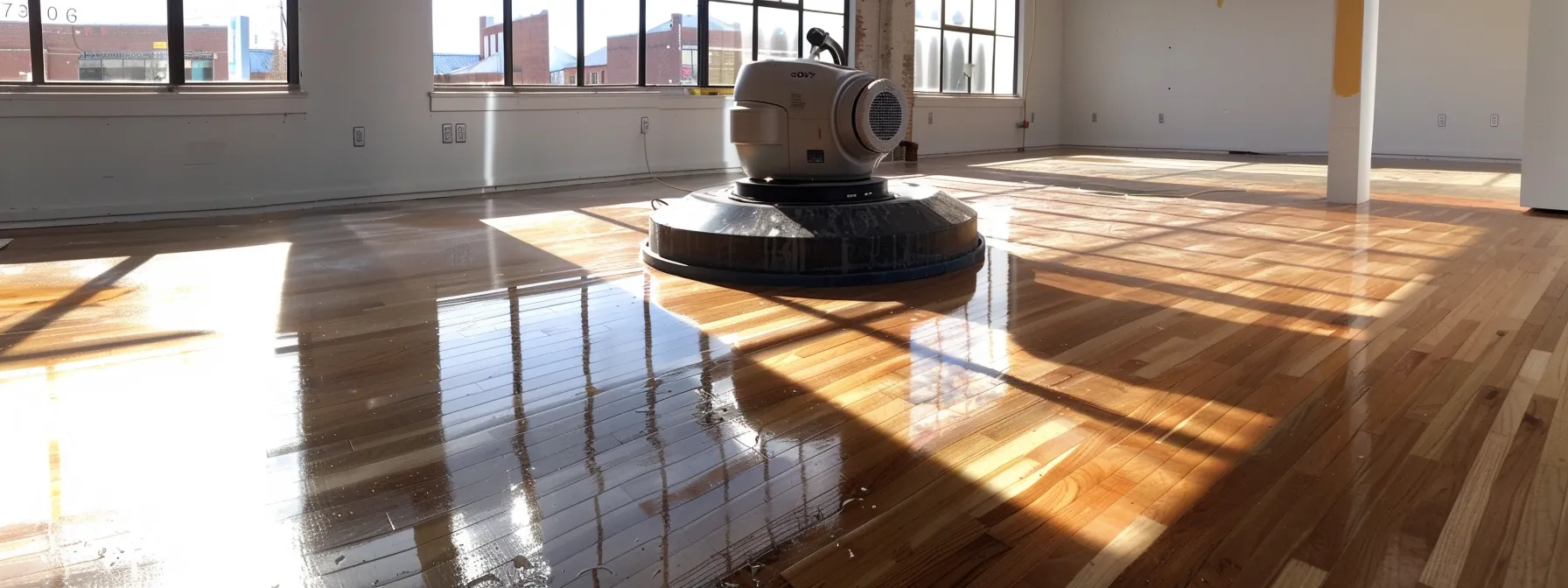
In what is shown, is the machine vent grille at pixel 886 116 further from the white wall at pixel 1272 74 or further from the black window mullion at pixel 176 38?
the white wall at pixel 1272 74

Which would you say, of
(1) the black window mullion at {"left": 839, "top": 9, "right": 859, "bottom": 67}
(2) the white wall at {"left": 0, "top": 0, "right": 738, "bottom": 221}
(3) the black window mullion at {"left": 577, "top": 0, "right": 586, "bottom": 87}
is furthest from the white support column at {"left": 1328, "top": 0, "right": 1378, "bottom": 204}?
(3) the black window mullion at {"left": 577, "top": 0, "right": 586, "bottom": 87}

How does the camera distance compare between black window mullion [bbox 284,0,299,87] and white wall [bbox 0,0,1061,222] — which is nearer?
white wall [bbox 0,0,1061,222]

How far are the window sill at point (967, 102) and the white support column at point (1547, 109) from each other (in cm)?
590

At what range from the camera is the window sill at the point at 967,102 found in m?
11.2

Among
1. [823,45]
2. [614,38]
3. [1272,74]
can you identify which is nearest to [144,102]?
[614,38]

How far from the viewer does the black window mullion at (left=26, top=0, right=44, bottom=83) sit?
5.10 meters

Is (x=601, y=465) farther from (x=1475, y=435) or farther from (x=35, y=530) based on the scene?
(x=1475, y=435)

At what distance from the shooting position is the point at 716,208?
396 cm

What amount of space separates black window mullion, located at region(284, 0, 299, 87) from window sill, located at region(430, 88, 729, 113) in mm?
839

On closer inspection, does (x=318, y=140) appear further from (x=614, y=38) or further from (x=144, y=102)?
(x=614, y=38)

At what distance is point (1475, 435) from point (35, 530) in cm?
257

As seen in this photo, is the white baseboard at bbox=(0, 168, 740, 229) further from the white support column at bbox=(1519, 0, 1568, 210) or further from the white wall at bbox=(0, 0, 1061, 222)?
the white support column at bbox=(1519, 0, 1568, 210)

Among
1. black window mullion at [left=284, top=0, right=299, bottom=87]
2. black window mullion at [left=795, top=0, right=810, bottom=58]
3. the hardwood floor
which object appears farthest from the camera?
black window mullion at [left=795, top=0, right=810, bottom=58]

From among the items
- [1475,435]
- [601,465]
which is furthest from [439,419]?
[1475,435]
